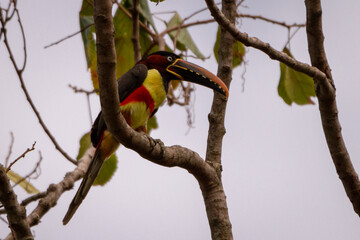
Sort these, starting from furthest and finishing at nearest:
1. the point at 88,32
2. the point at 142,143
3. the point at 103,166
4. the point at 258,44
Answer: the point at 103,166 < the point at 88,32 < the point at 258,44 < the point at 142,143

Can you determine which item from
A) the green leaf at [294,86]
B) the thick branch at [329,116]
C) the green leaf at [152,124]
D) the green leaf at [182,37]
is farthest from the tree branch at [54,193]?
the thick branch at [329,116]

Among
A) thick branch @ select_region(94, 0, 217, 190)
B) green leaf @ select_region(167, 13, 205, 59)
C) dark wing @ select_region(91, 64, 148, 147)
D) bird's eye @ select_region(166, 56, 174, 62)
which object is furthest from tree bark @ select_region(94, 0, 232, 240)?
green leaf @ select_region(167, 13, 205, 59)

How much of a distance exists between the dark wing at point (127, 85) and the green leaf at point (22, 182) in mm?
577

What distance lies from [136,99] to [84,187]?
2.49 ft

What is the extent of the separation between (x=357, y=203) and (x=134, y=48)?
91.4 inches

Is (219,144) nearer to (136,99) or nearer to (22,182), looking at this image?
(136,99)

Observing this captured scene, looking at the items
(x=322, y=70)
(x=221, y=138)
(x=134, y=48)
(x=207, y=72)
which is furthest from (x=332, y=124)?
(x=134, y=48)

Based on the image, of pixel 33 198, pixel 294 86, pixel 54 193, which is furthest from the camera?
pixel 294 86

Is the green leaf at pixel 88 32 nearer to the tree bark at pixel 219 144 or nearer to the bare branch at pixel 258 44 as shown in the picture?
the tree bark at pixel 219 144

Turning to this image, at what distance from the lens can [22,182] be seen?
3.81 meters

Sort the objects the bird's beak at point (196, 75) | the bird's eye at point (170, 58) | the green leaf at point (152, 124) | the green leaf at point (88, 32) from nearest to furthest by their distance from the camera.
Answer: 1. the bird's beak at point (196, 75)
2. the green leaf at point (88, 32)
3. the bird's eye at point (170, 58)
4. the green leaf at point (152, 124)

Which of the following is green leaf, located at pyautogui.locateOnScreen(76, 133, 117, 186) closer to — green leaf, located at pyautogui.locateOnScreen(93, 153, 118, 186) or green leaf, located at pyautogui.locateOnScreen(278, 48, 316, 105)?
green leaf, located at pyautogui.locateOnScreen(93, 153, 118, 186)

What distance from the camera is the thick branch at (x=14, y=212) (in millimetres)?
2471

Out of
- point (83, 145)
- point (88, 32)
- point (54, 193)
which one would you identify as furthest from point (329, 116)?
point (83, 145)
